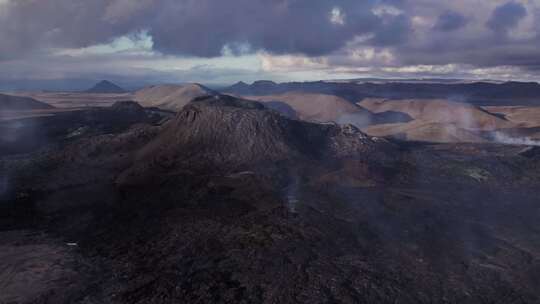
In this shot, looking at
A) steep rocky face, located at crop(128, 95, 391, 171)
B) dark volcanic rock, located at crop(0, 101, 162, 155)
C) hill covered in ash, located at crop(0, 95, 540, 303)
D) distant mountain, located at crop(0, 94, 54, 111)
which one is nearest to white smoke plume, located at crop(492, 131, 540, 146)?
hill covered in ash, located at crop(0, 95, 540, 303)

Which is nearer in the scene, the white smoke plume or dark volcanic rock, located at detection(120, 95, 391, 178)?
dark volcanic rock, located at detection(120, 95, 391, 178)

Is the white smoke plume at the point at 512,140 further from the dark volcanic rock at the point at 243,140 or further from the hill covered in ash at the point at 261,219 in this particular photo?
the dark volcanic rock at the point at 243,140

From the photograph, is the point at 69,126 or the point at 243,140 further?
the point at 69,126

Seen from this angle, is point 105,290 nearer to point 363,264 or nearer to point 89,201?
point 363,264

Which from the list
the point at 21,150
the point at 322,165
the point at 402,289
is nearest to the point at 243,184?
the point at 322,165

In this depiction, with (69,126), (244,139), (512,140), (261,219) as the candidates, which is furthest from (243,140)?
(512,140)

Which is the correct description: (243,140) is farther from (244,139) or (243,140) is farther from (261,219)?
(261,219)

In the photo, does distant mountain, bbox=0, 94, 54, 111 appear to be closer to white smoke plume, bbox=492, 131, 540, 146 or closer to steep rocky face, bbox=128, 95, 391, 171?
steep rocky face, bbox=128, 95, 391, 171
